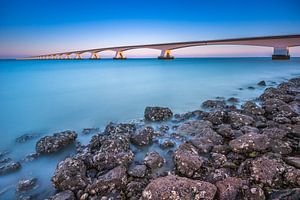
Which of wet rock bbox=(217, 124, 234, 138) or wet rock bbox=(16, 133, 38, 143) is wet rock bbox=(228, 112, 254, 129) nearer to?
wet rock bbox=(217, 124, 234, 138)

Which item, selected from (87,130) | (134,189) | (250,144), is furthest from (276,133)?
(87,130)

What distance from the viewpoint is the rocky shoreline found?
88.8 inches

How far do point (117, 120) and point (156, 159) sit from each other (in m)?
3.08

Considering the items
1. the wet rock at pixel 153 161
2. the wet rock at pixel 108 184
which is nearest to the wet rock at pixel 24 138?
the wet rock at pixel 108 184

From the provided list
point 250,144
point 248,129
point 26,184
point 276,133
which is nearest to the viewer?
point 26,184

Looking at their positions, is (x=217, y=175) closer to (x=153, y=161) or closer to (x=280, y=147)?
(x=153, y=161)

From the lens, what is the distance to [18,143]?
429 centimetres

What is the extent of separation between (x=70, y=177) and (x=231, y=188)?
2.16 m

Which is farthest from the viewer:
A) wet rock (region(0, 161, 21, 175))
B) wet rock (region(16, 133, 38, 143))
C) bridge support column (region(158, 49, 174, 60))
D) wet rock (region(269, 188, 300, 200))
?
bridge support column (region(158, 49, 174, 60))

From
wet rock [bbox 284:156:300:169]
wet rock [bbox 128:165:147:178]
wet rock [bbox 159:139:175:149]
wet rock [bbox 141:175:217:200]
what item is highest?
wet rock [bbox 141:175:217:200]

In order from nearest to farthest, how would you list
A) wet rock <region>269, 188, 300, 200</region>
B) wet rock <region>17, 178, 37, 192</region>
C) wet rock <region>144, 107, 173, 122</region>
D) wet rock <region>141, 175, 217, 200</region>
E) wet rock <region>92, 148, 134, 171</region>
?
wet rock <region>269, 188, 300, 200</region>
wet rock <region>141, 175, 217, 200</region>
wet rock <region>17, 178, 37, 192</region>
wet rock <region>92, 148, 134, 171</region>
wet rock <region>144, 107, 173, 122</region>

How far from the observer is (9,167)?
318 cm

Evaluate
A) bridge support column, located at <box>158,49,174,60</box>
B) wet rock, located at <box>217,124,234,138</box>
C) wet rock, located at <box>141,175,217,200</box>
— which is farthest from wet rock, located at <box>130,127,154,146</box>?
bridge support column, located at <box>158,49,174,60</box>

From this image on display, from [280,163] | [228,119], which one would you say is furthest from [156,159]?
[228,119]
